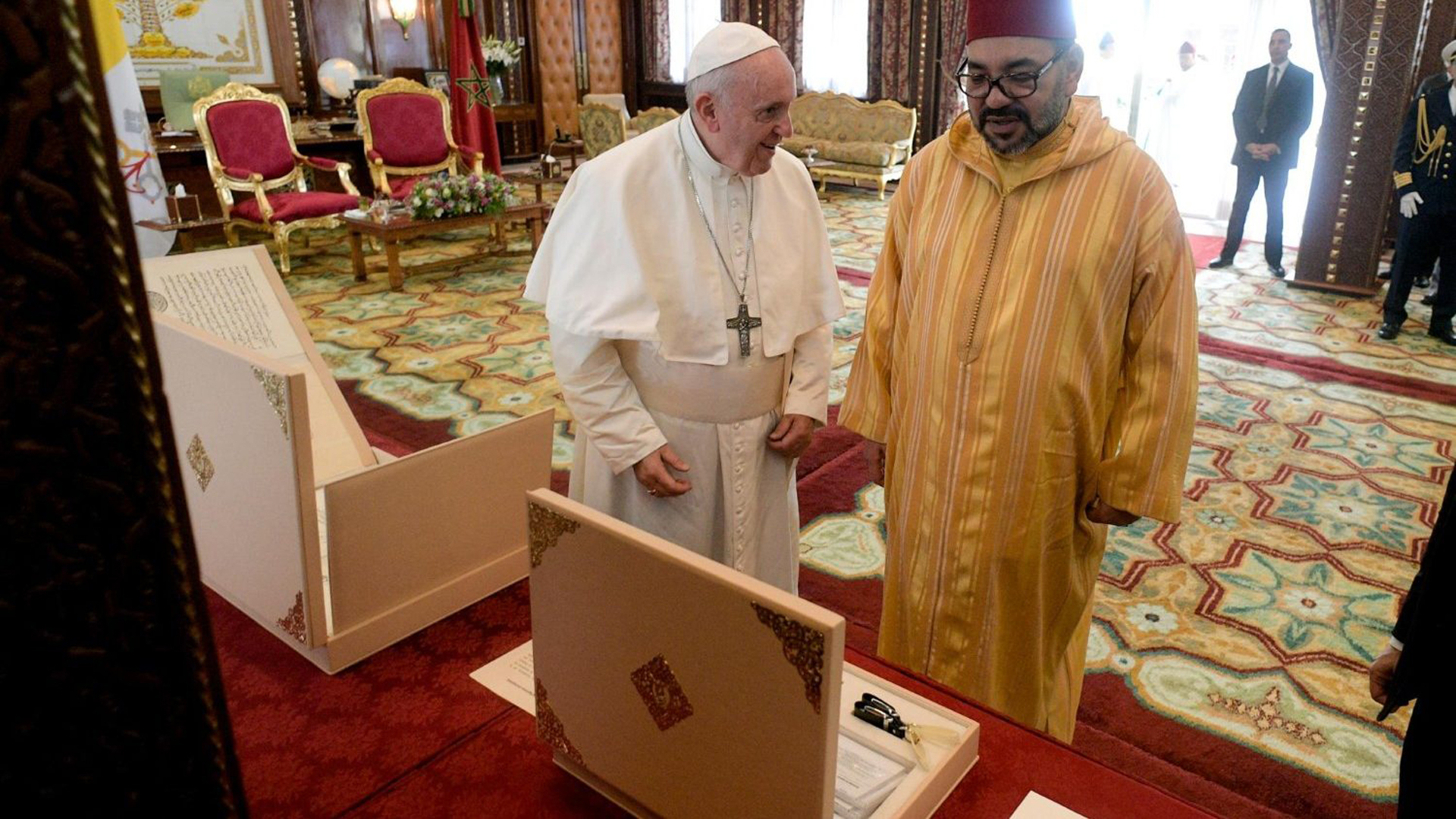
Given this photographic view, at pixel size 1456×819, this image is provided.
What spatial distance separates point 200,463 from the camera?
55.1 inches

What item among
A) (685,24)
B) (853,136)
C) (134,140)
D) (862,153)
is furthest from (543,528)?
(685,24)

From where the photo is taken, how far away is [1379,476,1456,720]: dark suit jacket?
117cm

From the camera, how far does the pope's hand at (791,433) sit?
1914 mm

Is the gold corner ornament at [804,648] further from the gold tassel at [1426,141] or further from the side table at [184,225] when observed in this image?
the side table at [184,225]

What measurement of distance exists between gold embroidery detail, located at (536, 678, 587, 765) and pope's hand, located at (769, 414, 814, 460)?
92 centimetres

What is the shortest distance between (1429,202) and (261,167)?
759 cm

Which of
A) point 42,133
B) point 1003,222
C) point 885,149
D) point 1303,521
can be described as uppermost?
point 42,133

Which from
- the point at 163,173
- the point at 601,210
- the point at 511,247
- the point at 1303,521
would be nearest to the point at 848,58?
the point at 511,247

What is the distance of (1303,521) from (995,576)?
7.36ft

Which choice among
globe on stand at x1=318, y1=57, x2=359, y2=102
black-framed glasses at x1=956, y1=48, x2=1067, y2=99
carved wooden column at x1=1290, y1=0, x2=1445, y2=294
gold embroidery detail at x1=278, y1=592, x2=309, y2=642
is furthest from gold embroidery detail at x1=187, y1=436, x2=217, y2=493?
globe on stand at x1=318, y1=57, x2=359, y2=102

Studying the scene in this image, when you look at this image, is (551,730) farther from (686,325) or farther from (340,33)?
(340,33)

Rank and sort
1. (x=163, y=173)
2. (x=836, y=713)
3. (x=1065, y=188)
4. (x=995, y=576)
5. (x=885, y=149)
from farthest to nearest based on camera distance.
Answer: (x=885, y=149)
(x=163, y=173)
(x=995, y=576)
(x=1065, y=188)
(x=836, y=713)

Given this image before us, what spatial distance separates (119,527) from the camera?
0.50 m

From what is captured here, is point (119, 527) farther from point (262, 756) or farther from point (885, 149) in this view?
point (885, 149)
